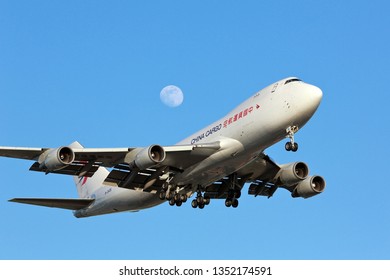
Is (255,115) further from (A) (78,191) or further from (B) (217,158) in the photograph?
(A) (78,191)

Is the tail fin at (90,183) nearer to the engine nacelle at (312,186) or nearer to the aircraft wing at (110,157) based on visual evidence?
the aircraft wing at (110,157)

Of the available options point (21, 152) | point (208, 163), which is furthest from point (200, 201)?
point (21, 152)

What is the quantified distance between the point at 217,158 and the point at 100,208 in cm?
1228

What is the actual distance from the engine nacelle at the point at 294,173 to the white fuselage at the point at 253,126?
216 inches

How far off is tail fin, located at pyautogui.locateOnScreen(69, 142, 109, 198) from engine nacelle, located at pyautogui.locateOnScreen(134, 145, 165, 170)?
11477mm

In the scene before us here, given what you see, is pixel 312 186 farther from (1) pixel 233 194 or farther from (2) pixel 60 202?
(2) pixel 60 202

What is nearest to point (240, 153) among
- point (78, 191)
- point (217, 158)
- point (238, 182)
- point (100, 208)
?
point (217, 158)

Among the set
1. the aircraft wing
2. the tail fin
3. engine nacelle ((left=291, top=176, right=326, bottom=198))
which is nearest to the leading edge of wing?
the aircraft wing

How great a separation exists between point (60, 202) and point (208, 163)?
12433 mm

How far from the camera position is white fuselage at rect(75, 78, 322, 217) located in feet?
141

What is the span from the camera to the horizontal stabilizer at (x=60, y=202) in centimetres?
4997

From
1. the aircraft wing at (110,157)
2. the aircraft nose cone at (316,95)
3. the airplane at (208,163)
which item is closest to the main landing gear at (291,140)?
the airplane at (208,163)

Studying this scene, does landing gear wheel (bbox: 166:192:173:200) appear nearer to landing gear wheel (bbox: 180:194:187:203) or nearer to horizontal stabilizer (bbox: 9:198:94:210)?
landing gear wheel (bbox: 180:194:187:203)

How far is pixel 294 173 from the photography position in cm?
5088
